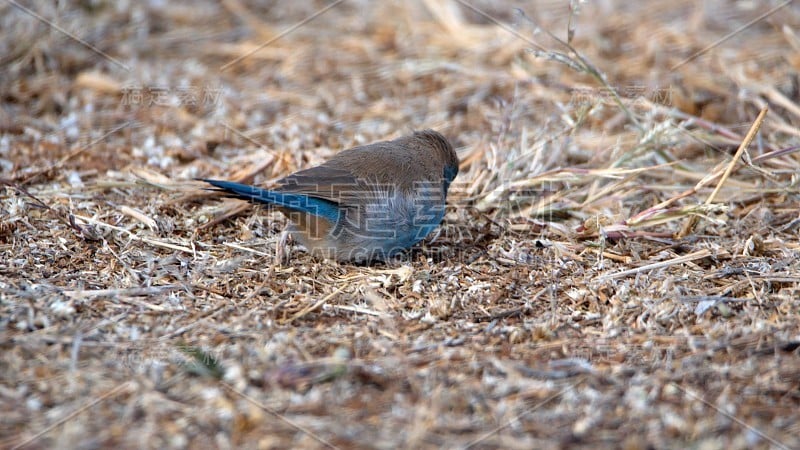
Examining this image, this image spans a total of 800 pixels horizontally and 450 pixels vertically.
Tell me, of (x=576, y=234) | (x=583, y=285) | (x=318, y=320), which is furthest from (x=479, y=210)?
(x=318, y=320)

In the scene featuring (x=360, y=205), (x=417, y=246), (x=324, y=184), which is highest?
(x=324, y=184)

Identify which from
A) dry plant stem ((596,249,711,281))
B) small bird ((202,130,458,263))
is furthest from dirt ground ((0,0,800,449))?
small bird ((202,130,458,263))

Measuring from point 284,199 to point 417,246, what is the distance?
0.87m

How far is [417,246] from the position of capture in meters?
4.36

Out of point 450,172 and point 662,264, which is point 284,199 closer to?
point 450,172

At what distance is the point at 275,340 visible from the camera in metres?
3.08

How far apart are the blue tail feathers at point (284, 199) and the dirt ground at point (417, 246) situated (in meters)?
0.29

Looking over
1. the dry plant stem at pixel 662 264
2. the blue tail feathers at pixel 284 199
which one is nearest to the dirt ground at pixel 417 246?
the dry plant stem at pixel 662 264

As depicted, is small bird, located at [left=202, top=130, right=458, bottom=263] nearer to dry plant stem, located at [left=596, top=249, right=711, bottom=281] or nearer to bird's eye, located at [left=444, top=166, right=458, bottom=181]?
bird's eye, located at [left=444, top=166, right=458, bottom=181]

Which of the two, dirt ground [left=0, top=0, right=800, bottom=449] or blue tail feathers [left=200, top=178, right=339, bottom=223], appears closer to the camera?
dirt ground [left=0, top=0, right=800, bottom=449]

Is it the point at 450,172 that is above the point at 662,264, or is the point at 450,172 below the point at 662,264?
above

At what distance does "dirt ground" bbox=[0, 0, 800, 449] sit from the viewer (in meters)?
2.68

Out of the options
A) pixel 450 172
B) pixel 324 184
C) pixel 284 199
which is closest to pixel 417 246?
pixel 450 172

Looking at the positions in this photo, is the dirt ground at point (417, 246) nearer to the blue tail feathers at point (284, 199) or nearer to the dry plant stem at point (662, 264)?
the dry plant stem at point (662, 264)
